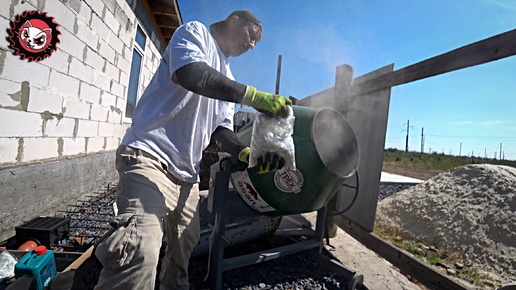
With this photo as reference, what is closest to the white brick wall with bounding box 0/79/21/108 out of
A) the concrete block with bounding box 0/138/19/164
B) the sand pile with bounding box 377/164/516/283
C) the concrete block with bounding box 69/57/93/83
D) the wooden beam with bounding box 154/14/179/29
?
the concrete block with bounding box 0/138/19/164

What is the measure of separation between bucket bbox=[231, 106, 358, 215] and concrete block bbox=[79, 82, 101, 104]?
253 centimetres

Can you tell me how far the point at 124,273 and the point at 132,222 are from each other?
0.70 ft

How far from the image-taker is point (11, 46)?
2.23m

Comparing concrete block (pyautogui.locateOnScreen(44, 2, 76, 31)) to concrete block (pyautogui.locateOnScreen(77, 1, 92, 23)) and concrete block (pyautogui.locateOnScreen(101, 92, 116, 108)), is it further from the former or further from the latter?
concrete block (pyautogui.locateOnScreen(101, 92, 116, 108))

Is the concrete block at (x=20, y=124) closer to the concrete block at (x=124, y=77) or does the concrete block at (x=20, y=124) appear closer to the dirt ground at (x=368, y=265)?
the concrete block at (x=124, y=77)

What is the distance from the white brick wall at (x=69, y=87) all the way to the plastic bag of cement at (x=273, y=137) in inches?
90.3

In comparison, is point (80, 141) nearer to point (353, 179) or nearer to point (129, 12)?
point (129, 12)

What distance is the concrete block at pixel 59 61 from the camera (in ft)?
8.87

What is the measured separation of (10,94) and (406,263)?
3921 millimetres

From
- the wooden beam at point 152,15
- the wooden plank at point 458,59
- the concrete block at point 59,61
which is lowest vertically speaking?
the concrete block at point 59,61

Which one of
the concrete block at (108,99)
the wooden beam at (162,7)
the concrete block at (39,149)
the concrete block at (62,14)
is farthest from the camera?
the wooden beam at (162,7)

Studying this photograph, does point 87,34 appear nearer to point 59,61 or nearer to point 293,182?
point 59,61

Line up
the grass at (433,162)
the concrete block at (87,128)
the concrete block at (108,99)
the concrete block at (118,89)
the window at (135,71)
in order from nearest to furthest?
the concrete block at (87,128), the concrete block at (108,99), the concrete block at (118,89), the window at (135,71), the grass at (433,162)

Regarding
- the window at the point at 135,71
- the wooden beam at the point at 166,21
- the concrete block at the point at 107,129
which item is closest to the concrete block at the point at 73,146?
the concrete block at the point at 107,129
